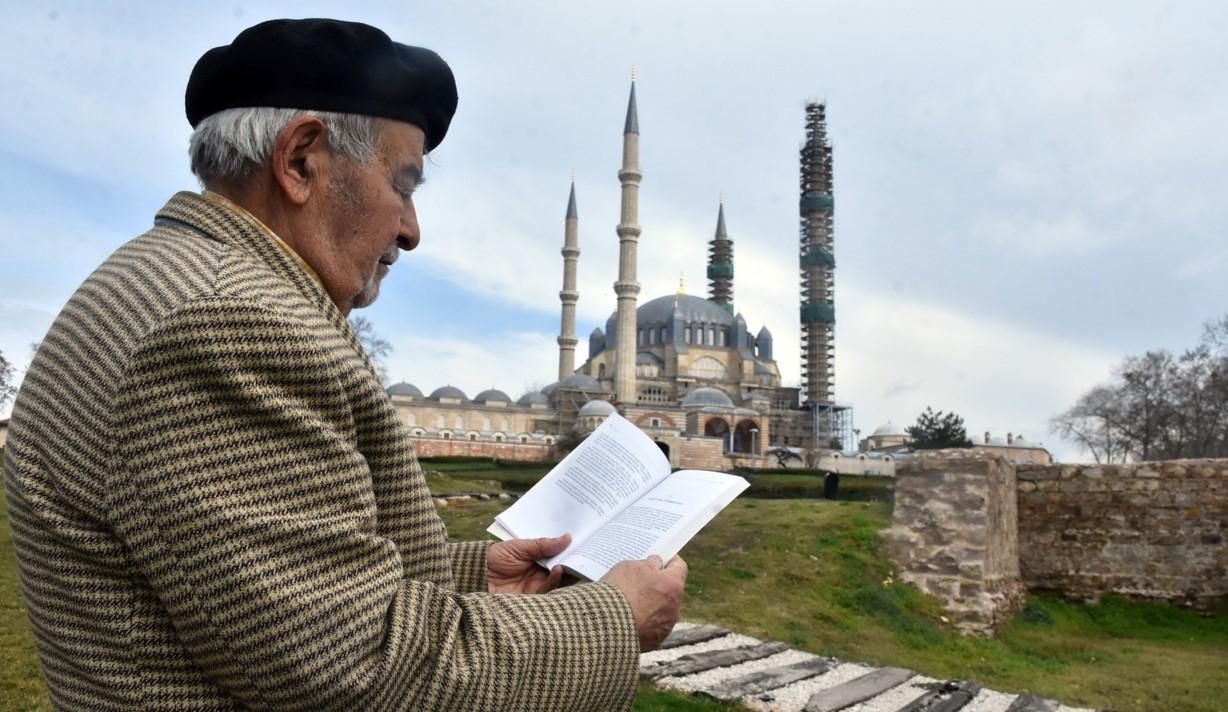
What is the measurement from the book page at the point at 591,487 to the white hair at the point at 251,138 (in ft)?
3.24

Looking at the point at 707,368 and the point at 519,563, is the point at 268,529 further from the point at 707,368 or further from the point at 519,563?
the point at 707,368

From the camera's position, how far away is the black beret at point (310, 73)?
138 centimetres

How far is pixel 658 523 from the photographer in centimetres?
178

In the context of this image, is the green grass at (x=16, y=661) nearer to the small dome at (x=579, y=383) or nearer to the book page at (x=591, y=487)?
the book page at (x=591, y=487)

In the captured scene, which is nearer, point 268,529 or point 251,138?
point 268,529

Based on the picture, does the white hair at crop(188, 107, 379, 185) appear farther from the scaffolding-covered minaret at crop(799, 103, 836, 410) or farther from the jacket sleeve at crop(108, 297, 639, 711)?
the scaffolding-covered minaret at crop(799, 103, 836, 410)

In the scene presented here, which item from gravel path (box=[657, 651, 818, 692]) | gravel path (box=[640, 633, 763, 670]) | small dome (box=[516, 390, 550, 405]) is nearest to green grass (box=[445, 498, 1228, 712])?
gravel path (box=[640, 633, 763, 670])

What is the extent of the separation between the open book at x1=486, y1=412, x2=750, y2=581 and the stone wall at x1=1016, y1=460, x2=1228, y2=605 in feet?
25.1

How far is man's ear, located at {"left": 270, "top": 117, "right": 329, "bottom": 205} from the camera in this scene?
1376 millimetres

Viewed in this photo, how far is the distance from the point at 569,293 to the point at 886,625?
45773 millimetres

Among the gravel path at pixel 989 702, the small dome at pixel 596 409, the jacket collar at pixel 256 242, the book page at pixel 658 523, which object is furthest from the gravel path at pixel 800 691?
the small dome at pixel 596 409

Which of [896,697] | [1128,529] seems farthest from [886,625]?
[1128,529]

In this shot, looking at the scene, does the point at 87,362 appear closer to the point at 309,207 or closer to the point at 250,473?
the point at 250,473

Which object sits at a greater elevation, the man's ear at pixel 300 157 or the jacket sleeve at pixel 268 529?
the man's ear at pixel 300 157
